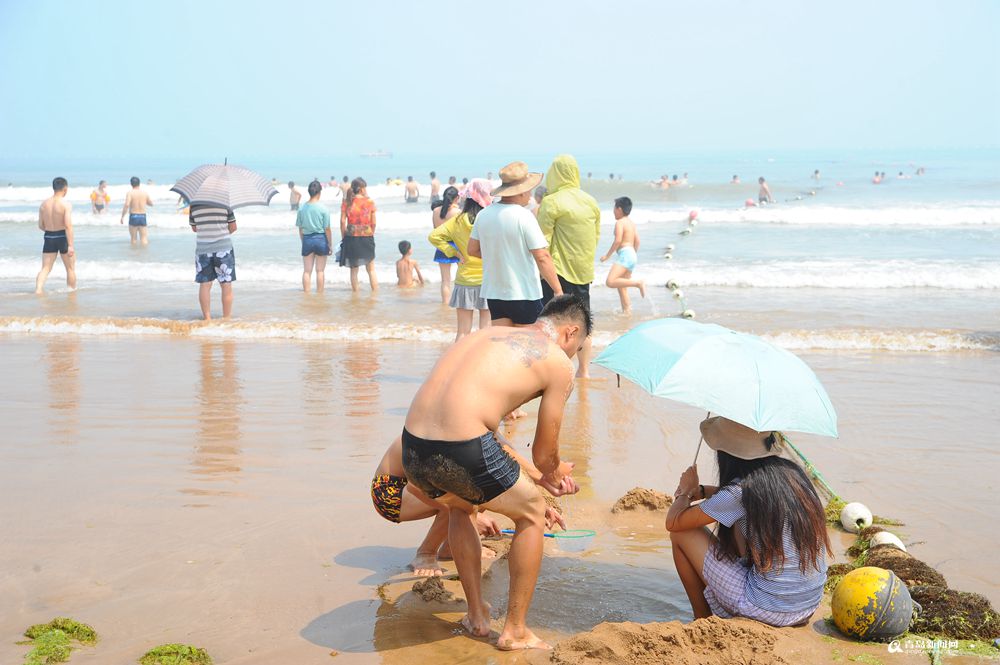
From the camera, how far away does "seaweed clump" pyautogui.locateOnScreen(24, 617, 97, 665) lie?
3486 mm

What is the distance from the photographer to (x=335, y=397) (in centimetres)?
781

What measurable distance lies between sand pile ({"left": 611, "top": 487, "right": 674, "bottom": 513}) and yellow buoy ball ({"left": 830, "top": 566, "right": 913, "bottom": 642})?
155cm

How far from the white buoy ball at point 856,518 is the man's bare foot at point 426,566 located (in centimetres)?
216

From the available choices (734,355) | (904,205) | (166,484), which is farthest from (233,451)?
(904,205)

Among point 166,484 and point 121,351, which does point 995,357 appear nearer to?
point 166,484

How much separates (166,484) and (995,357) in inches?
317

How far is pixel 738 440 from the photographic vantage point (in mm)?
3613

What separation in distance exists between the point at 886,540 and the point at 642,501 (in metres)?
1.30

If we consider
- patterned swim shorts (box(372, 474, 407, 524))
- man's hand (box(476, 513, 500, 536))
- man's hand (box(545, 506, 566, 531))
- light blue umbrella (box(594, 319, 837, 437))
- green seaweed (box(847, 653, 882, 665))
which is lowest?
green seaweed (box(847, 653, 882, 665))

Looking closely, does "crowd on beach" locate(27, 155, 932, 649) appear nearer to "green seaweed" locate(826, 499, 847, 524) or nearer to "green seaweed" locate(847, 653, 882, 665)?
"green seaweed" locate(847, 653, 882, 665)

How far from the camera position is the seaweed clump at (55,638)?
3.49m

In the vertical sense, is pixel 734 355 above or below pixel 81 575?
above

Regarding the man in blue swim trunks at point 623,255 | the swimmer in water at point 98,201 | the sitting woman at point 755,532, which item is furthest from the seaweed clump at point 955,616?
the swimmer in water at point 98,201

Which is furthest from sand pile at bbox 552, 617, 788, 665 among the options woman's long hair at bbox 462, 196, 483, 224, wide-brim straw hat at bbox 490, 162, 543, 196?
woman's long hair at bbox 462, 196, 483, 224
